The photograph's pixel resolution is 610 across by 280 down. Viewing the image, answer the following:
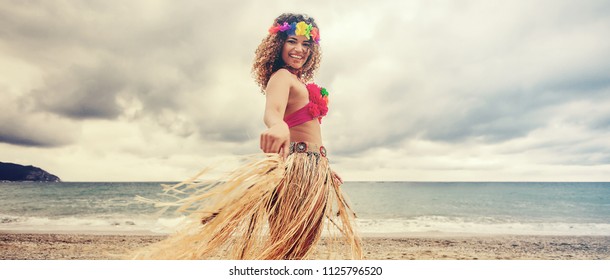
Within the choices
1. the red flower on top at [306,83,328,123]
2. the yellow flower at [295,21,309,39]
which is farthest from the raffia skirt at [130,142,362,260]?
the yellow flower at [295,21,309,39]

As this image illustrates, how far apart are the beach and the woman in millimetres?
3413

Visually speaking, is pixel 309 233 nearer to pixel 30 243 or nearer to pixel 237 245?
pixel 237 245

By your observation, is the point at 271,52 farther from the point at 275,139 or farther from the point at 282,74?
the point at 275,139

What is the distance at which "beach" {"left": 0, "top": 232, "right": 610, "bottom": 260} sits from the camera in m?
5.15

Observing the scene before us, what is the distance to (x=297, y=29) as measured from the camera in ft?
6.79

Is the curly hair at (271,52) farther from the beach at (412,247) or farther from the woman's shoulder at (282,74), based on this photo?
the beach at (412,247)

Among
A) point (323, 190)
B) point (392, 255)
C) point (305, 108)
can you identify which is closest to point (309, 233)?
point (323, 190)

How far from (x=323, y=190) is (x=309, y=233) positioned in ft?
0.65

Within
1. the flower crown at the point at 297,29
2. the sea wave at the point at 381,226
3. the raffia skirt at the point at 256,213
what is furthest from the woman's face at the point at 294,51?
the sea wave at the point at 381,226

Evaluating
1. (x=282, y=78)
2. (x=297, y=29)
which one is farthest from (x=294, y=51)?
(x=282, y=78)

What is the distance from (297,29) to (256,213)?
3.06 ft

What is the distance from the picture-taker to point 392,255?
518cm
